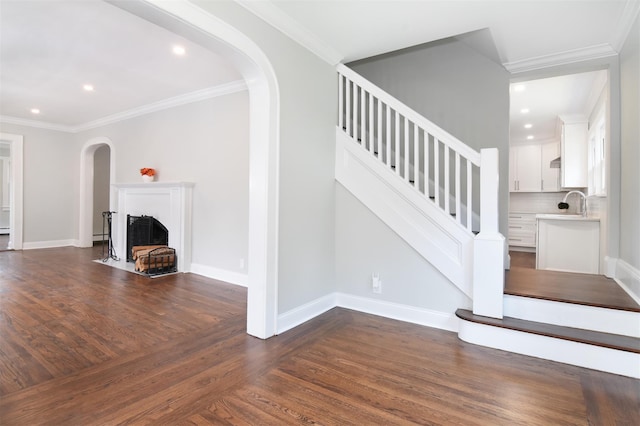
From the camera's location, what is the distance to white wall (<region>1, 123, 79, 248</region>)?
6.83 m

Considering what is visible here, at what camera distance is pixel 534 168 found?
732cm

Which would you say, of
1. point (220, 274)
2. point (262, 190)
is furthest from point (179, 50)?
point (220, 274)

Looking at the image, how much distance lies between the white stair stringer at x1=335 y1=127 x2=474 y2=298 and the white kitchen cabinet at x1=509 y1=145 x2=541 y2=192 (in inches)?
228

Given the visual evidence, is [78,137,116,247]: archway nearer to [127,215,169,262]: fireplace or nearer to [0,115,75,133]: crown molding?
[0,115,75,133]: crown molding

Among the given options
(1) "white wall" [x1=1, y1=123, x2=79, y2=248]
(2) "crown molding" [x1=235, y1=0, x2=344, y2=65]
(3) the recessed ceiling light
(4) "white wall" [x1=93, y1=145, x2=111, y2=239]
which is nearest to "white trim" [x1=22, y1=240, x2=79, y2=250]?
(1) "white wall" [x1=1, y1=123, x2=79, y2=248]

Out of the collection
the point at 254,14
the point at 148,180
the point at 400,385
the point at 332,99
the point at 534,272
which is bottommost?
the point at 400,385

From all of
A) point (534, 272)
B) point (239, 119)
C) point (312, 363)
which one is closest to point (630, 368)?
point (534, 272)

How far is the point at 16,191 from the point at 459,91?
8611 mm

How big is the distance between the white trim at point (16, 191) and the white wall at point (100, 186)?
149cm

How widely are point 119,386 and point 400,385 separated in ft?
5.62

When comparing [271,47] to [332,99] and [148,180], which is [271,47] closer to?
[332,99]

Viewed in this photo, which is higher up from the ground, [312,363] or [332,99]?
[332,99]

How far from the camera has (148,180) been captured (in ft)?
17.5

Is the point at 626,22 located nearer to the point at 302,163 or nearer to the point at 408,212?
Answer: the point at 408,212
